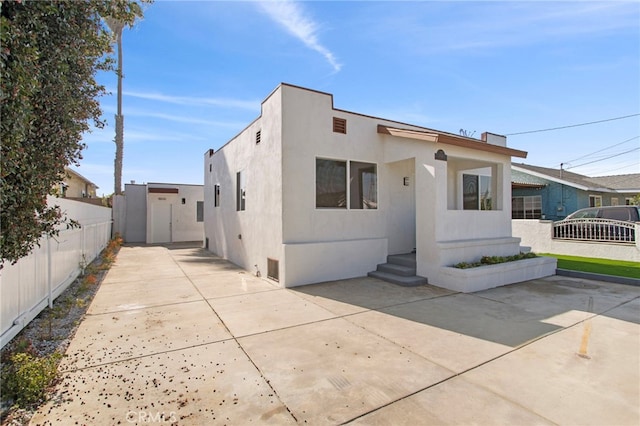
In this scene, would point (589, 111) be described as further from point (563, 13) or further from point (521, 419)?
point (521, 419)

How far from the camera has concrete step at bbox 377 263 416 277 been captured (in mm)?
8112

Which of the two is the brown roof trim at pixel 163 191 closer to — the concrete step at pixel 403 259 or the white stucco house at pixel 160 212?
the white stucco house at pixel 160 212

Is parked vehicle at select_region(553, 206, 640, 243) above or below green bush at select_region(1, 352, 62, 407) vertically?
above

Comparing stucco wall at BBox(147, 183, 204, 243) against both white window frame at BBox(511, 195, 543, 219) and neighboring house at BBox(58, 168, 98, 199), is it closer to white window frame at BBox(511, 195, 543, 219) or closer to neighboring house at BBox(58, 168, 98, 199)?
neighboring house at BBox(58, 168, 98, 199)

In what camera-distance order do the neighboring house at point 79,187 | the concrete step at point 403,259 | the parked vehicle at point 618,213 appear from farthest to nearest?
1. the neighboring house at point 79,187
2. the parked vehicle at point 618,213
3. the concrete step at point 403,259

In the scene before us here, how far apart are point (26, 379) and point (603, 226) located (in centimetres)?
1515

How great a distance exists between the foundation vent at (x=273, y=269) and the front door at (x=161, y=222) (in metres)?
13.5

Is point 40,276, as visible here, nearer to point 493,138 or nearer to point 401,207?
point 401,207

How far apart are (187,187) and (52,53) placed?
59.1ft

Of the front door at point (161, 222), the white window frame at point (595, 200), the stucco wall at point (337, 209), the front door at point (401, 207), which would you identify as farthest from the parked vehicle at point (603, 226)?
the front door at point (161, 222)

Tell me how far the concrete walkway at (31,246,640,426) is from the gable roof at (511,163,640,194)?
39.8ft

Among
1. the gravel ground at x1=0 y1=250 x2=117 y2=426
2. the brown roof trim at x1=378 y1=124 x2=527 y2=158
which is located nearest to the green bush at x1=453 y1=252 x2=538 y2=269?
the brown roof trim at x1=378 y1=124 x2=527 y2=158

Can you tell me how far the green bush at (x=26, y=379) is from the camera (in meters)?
2.87

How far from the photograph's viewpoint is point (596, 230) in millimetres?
11242
